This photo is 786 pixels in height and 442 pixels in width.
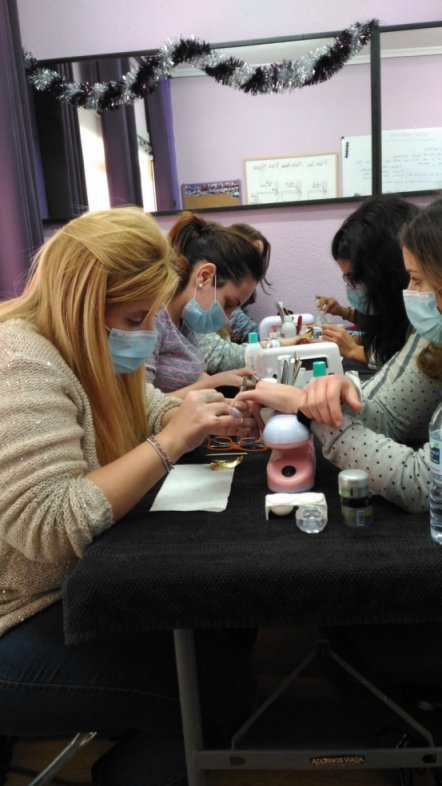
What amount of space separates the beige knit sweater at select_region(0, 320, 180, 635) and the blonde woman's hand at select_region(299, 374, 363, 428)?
14.8 inches

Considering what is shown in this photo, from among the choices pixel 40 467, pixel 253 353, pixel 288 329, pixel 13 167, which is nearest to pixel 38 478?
pixel 40 467

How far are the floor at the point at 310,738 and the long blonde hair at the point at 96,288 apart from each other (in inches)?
29.2

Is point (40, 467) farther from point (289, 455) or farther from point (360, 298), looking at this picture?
point (360, 298)

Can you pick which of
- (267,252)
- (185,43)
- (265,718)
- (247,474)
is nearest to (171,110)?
(185,43)

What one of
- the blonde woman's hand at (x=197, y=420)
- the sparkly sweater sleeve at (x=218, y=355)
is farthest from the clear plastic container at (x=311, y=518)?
the sparkly sweater sleeve at (x=218, y=355)

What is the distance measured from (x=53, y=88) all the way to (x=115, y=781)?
320cm

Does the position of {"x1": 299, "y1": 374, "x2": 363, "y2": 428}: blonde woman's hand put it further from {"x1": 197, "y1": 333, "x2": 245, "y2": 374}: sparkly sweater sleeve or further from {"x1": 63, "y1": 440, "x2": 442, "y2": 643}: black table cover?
{"x1": 197, "y1": 333, "x2": 245, "y2": 374}: sparkly sweater sleeve

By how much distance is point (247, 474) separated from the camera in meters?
1.19

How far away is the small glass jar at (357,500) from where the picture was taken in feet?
2.92

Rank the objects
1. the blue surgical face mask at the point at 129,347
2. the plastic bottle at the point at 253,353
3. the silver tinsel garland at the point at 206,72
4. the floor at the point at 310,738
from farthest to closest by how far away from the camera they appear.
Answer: the silver tinsel garland at the point at 206,72 → the plastic bottle at the point at 253,353 → the floor at the point at 310,738 → the blue surgical face mask at the point at 129,347

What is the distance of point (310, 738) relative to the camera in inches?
50.8

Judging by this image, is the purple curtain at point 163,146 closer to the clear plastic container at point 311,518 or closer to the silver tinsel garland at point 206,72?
the silver tinsel garland at point 206,72

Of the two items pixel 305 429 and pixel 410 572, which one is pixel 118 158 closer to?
pixel 305 429

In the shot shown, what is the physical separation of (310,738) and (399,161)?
273cm
